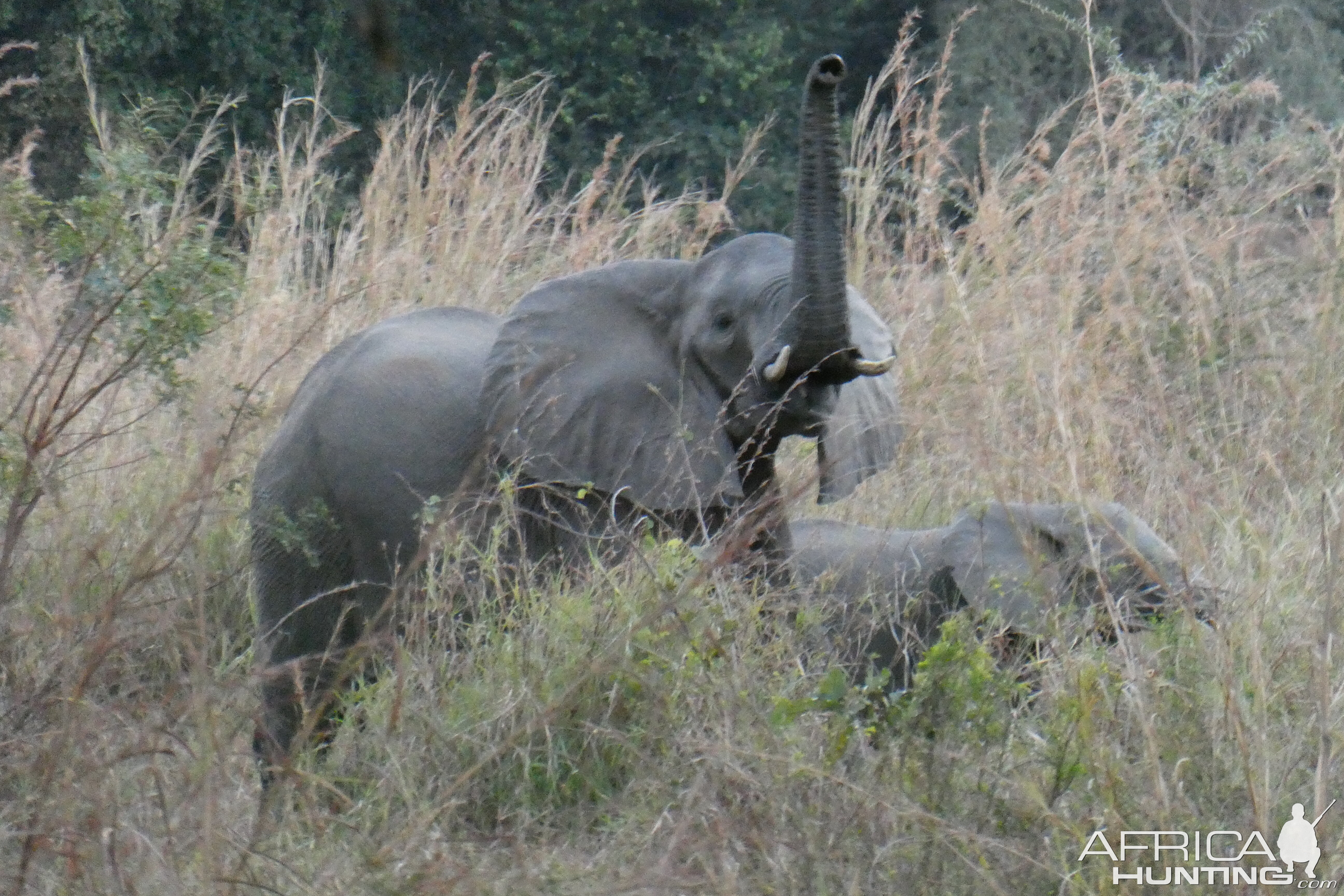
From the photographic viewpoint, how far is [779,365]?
3.55 meters

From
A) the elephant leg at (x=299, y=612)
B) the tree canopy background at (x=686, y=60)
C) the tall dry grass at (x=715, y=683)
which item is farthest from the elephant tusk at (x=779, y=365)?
the tree canopy background at (x=686, y=60)

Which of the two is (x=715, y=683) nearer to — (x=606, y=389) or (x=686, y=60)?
(x=606, y=389)

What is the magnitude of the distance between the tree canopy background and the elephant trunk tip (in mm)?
9025

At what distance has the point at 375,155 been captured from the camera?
12727 millimetres

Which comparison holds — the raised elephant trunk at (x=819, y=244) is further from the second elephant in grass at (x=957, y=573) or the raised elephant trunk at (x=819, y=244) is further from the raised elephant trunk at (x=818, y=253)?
the second elephant in grass at (x=957, y=573)

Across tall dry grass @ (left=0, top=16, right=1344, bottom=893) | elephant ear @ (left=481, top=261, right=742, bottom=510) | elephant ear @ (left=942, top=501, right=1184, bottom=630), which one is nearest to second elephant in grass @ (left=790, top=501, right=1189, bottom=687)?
elephant ear @ (left=942, top=501, right=1184, bottom=630)

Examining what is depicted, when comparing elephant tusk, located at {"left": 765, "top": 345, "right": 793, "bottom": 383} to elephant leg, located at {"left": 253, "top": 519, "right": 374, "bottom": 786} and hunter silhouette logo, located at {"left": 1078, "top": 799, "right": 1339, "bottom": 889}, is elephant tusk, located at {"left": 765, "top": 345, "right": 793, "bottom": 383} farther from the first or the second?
hunter silhouette logo, located at {"left": 1078, "top": 799, "right": 1339, "bottom": 889}

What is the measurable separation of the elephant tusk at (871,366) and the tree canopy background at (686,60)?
896 centimetres

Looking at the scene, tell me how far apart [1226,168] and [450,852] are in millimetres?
4791

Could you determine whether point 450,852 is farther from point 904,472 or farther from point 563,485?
point 904,472

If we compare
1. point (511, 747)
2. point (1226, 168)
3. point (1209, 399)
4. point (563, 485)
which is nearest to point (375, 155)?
point (1226, 168)

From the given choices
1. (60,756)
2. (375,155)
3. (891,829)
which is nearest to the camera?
(60,756)

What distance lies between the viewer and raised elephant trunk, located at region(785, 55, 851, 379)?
3.53m

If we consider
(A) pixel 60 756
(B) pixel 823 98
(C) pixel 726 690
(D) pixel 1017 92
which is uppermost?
(B) pixel 823 98
